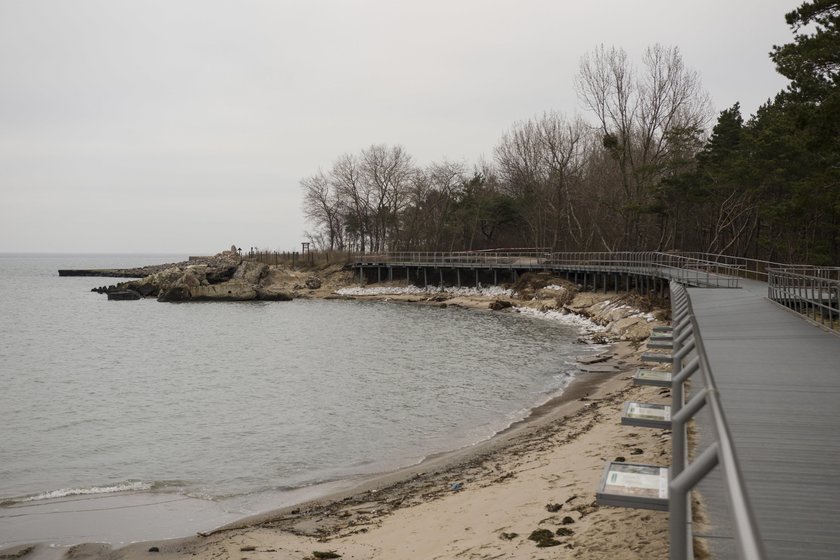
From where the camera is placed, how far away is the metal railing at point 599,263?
105 ft

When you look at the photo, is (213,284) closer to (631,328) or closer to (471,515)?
(631,328)

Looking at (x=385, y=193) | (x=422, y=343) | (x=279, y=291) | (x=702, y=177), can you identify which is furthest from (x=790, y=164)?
(x=385, y=193)

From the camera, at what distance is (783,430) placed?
735cm

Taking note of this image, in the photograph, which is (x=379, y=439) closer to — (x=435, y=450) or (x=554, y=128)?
(x=435, y=450)

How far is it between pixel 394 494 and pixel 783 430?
681 centimetres

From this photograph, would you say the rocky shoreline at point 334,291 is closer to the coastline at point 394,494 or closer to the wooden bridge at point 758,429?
the coastline at point 394,494

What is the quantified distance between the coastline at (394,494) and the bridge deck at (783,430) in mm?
1503

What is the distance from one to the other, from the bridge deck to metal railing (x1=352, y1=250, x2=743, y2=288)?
53.1 feet

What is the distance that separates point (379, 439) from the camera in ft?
54.9

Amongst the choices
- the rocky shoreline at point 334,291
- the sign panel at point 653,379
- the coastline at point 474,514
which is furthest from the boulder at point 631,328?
the sign panel at point 653,379

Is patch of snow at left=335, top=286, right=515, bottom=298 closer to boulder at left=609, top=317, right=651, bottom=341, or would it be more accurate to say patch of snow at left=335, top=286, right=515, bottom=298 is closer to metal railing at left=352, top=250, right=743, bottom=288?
metal railing at left=352, top=250, right=743, bottom=288

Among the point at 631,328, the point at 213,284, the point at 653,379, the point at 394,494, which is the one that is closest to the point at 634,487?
the point at 653,379

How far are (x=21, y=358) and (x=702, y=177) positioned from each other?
1545 inches

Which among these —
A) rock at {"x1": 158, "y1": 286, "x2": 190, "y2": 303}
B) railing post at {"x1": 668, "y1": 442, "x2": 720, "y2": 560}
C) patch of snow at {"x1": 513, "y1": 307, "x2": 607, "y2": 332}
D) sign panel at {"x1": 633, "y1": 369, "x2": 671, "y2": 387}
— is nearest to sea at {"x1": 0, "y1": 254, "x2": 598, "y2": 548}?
patch of snow at {"x1": 513, "y1": 307, "x2": 607, "y2": 332}
